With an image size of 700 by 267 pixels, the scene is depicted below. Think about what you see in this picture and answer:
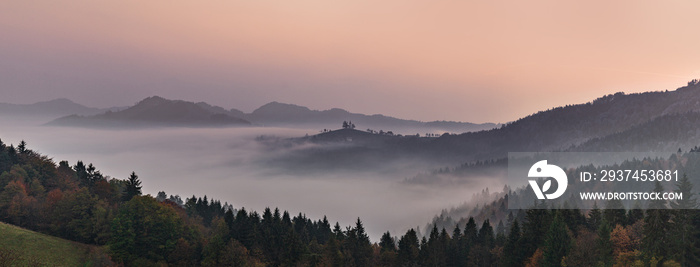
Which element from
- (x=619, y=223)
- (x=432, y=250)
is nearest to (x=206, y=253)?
(x=432, y=250)

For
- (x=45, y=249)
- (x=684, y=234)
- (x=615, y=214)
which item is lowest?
(x=45, y=249)

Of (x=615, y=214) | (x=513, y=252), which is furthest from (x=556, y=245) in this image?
(x=615, y=214)

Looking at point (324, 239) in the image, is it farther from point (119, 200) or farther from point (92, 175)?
point (92, 175)

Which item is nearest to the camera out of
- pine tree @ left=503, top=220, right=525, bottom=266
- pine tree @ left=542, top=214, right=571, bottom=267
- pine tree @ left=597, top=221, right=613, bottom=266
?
pine tree @ left=597, top=221, right=613, bottom=266

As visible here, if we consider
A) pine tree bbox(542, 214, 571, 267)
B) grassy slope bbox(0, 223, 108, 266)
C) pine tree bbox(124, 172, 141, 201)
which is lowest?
grassy slope bbox(0, 223, 108, 266)

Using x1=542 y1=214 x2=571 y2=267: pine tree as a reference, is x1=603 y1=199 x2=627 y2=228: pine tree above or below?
above

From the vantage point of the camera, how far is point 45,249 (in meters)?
84.6

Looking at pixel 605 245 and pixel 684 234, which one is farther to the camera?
pixel 605 245

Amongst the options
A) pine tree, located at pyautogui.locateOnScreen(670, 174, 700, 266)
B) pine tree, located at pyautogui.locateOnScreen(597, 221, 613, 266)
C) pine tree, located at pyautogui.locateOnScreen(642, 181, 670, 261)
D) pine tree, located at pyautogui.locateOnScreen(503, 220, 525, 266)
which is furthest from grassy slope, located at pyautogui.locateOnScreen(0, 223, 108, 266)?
pine tree, located at pyautogui.locateOnScreen(670, 174, 700, 266)

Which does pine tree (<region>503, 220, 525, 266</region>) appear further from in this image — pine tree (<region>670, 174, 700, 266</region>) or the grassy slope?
the grassy slope

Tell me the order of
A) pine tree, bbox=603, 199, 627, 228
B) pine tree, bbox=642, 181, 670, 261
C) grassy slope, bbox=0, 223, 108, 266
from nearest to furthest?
pine tree, bbox=642, 181, 670, 261
grassy slope, bbox=0, 223, 108, 266
pine tree, bbox=603, 199, 627, 228

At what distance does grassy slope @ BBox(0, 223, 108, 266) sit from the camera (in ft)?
262

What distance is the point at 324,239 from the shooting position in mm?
133750

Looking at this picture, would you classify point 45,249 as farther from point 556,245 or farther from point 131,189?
point 556,245
